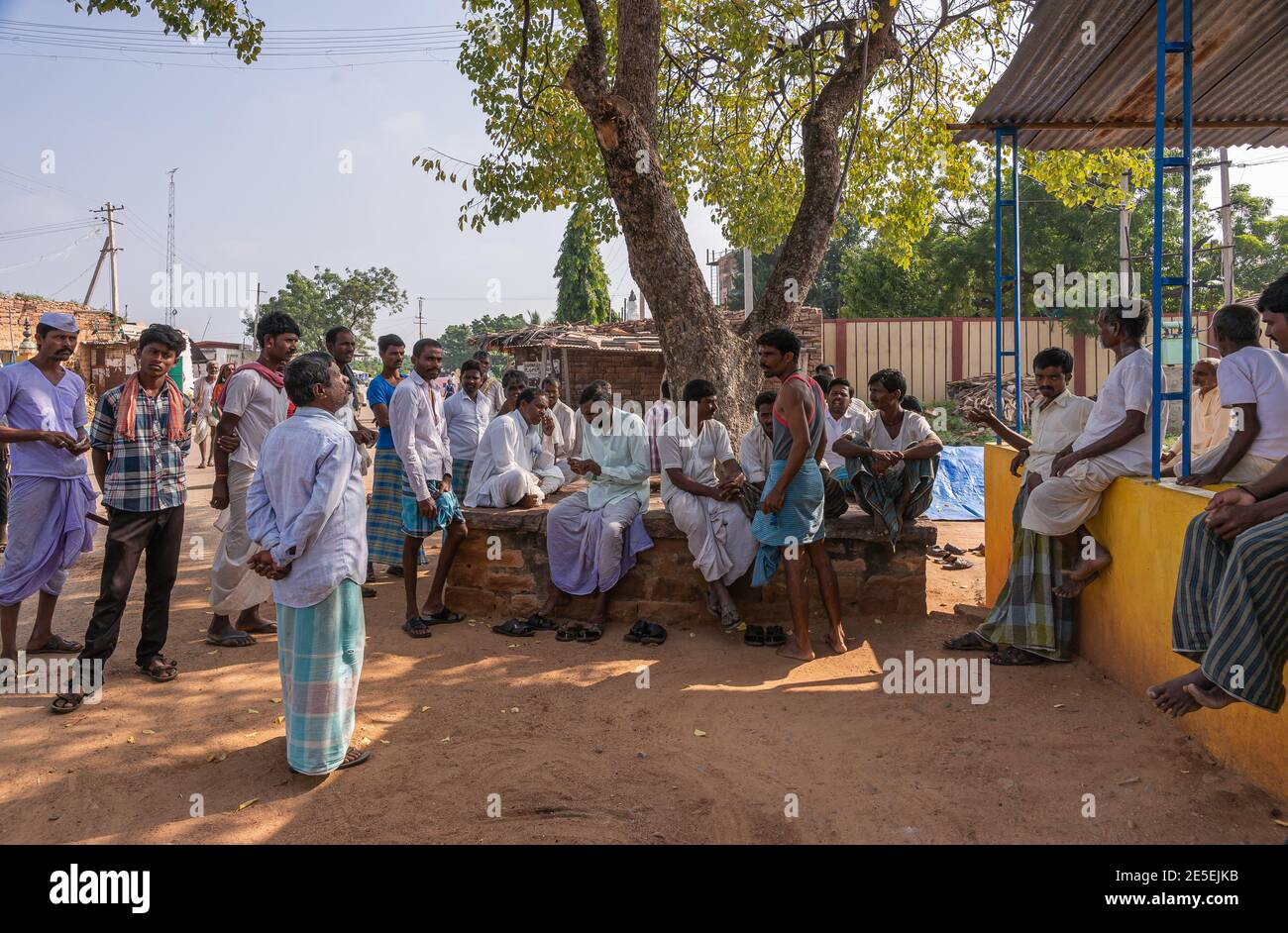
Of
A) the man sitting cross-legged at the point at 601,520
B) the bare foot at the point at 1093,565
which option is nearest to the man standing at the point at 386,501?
the man sitting cross-legged at the point at 601,520

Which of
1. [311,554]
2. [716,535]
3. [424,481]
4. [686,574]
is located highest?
[424,481]

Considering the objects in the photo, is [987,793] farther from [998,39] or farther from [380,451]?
[998,39]

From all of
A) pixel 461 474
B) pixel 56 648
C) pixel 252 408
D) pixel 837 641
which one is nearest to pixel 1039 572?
pixel 837 641

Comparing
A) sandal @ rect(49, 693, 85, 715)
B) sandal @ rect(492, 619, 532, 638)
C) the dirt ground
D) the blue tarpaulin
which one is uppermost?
the blue tarpaulin

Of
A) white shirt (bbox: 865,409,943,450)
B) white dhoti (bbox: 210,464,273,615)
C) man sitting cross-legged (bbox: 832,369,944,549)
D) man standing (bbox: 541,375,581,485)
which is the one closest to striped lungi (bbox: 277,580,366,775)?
white dhoti (bbox: 210,464,273,615)

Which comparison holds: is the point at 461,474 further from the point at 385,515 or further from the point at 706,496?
the point at 706,496

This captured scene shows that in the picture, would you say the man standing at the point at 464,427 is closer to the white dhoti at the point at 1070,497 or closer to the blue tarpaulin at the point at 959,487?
the white dhoti at the point at 1070,497

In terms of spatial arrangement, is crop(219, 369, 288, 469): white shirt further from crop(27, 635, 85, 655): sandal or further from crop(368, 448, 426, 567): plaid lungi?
crop(27, 635, 85, 655): sandal

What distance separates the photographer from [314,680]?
3.66m

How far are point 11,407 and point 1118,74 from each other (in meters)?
6.81

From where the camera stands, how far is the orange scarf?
4.65m

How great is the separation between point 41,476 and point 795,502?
4.25m

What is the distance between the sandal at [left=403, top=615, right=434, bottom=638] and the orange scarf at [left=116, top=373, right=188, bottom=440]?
70.9 inches
